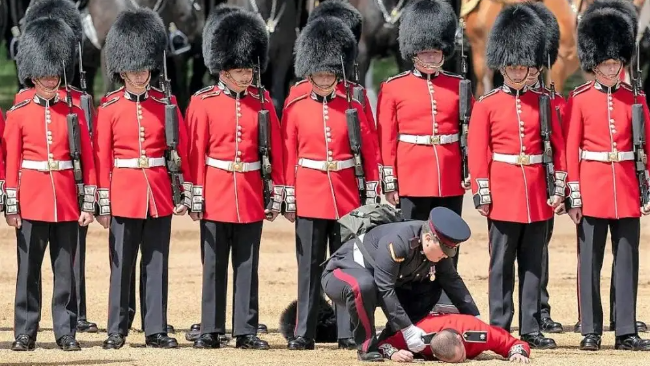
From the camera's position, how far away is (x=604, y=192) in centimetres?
938

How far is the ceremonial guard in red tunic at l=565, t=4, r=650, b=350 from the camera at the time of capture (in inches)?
370

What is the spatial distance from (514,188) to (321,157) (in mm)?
833

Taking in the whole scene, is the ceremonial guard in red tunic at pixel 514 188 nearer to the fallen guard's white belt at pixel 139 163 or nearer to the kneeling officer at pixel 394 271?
the kneeling officer at pixel 394 271

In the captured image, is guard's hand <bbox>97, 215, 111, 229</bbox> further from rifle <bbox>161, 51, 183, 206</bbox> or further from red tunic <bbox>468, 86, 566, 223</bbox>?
red tunic <bbox>468, 86, 566, 223</bbox>

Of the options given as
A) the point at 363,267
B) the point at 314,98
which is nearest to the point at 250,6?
the point at 314,98

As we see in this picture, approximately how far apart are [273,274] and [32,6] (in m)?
1.97

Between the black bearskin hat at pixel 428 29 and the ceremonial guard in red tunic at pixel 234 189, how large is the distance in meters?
0.91

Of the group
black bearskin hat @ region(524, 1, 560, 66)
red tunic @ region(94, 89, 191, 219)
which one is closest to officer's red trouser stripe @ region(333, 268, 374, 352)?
red tunic @ region(94, 89, 191, 219)

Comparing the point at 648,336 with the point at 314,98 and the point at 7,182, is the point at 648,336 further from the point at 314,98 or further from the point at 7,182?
the point at 7,182

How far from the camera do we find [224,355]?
9062 mm

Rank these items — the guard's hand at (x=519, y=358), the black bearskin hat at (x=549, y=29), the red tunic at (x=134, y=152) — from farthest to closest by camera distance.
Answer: the black bearskin hat at (x=549, y=29) → the red tunic at (x=134, y=152) → the guard's hand at (x=519, y=358)

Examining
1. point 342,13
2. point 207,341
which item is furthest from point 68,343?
point 342,13

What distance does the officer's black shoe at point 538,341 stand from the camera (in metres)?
9.36

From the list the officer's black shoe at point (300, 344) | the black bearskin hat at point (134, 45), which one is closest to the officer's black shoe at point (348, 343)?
the officer's black shoe at point (300, 344)
